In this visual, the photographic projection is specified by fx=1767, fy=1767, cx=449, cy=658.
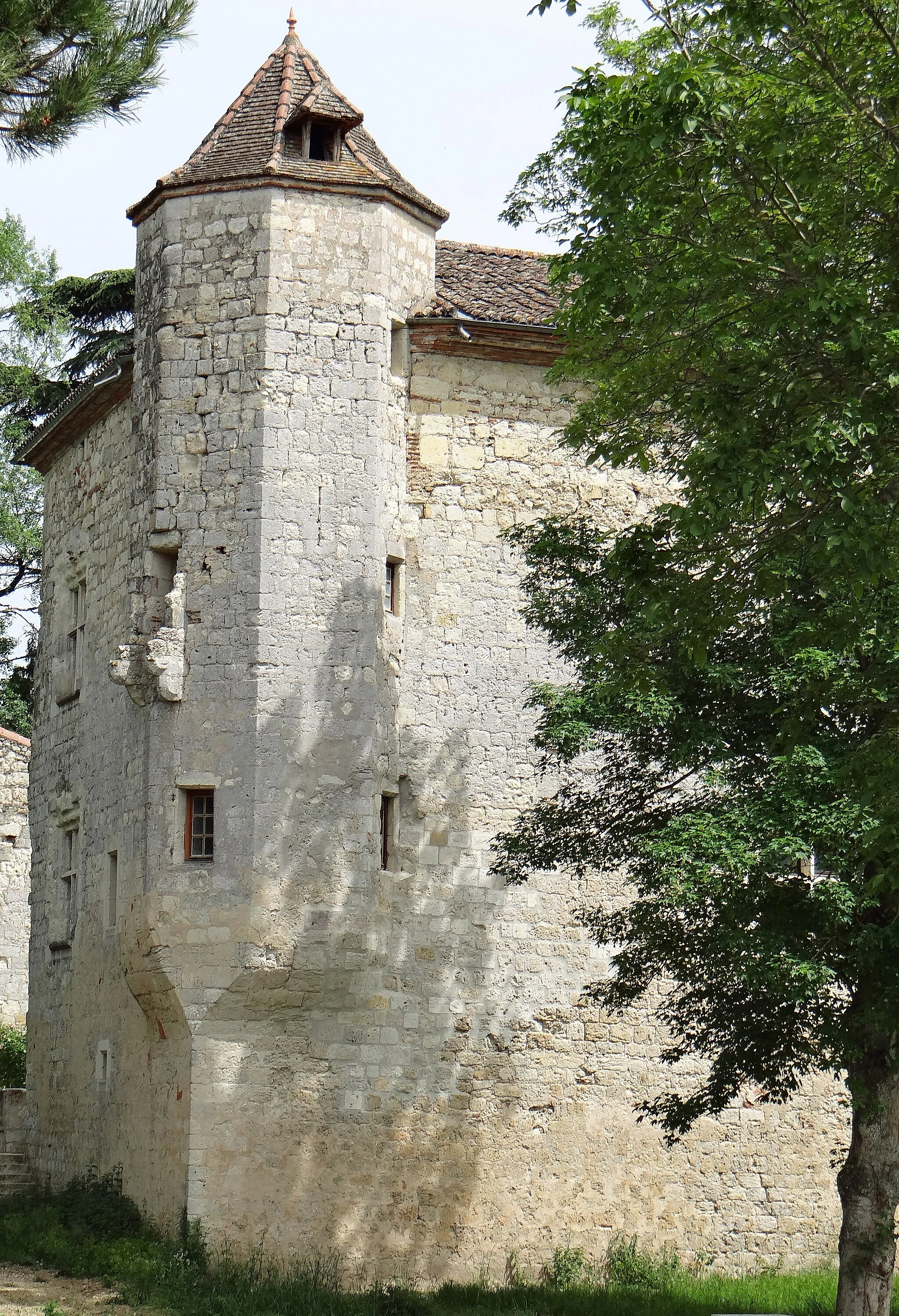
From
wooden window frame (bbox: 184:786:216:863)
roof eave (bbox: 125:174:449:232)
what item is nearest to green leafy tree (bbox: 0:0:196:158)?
roof eave (bbox: 125:174:449:232)

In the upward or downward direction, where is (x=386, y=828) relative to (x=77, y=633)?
downward

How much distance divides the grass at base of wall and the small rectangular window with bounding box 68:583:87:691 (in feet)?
19.4

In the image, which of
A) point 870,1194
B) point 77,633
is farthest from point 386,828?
point 870,1194

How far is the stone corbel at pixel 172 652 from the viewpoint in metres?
17.0

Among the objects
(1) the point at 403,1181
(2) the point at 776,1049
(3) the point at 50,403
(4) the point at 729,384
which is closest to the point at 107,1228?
(1) the point at 403,1181

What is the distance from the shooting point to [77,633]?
21.5 m

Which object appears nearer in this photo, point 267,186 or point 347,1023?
point 347,1023

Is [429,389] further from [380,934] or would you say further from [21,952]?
[21,952]

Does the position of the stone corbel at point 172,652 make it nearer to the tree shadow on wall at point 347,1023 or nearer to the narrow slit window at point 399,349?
the tree shadow on wall at point 347,1023

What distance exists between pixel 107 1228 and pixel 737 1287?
621 cm

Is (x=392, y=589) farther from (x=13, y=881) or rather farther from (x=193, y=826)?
(x=13, y=881)

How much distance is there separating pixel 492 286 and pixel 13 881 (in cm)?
1387

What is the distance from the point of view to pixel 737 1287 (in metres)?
17.3


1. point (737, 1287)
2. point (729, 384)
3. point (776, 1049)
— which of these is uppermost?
point (729, 384)
